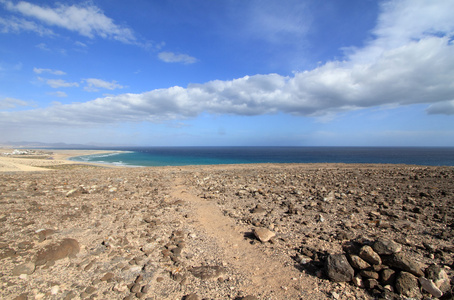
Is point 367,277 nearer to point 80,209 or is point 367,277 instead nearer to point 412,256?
point 412,256

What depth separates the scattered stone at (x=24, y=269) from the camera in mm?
4332

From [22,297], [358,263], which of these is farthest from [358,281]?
[22,297]

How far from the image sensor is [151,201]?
33.4 ft

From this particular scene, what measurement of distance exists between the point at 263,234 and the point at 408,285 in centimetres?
316

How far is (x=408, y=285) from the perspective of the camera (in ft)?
11.9

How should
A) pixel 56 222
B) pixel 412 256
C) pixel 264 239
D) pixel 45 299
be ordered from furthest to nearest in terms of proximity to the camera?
pixel 56 222 → pixel 264 239 → pixel 412 256 → pixel 45 299

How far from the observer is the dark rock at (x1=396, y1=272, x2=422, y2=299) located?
3545mm

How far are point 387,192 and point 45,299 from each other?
14.2m

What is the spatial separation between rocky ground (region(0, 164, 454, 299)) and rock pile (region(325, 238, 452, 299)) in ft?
0.06

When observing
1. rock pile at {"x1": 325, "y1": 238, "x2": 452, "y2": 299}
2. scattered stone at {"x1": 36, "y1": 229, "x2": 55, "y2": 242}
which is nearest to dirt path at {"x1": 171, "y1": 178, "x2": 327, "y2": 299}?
rock pile at {"x1": 325, "y1": 238, "x2": 452, "y2": 299}

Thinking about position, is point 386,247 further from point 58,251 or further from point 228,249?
point 58,251

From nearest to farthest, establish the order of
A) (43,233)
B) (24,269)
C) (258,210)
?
(24,269) → (43,233) → (258,210)

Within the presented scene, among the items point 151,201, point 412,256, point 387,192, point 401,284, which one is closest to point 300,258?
point 401,284

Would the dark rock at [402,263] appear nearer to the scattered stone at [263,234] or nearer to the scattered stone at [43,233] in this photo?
the scattered stone at [263,234]
